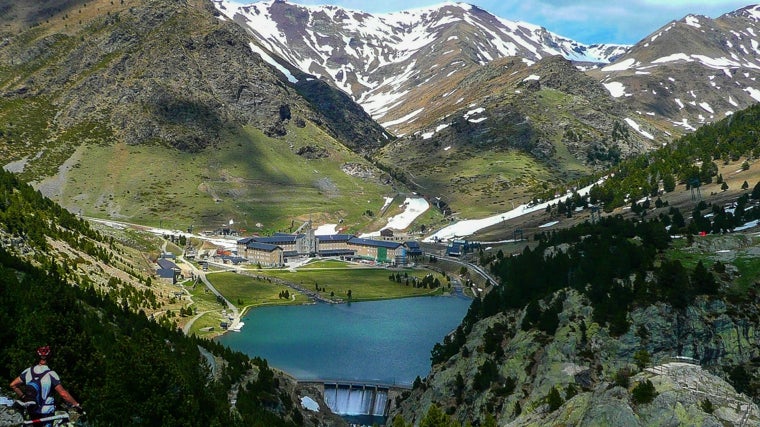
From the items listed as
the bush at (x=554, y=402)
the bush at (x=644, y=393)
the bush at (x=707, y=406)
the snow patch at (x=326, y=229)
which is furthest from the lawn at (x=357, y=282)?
the bush at (x=707, y=406)

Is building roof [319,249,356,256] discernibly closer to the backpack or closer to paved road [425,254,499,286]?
paved road [425,254,499,286]

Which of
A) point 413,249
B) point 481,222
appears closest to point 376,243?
point 413,249

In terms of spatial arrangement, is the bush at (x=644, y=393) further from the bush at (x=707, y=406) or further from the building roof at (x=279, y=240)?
the building roof at (x=279, y=240)

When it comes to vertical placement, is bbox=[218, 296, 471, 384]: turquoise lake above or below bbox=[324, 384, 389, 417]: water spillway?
above

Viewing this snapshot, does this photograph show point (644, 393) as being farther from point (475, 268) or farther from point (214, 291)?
point (475, 268)

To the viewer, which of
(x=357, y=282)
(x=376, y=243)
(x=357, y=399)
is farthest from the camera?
(x=376, y=243)

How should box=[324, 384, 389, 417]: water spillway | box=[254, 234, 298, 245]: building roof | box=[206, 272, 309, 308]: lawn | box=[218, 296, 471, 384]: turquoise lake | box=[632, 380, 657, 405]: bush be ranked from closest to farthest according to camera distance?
box=[632, 380, 657, 405]: bush < box=[324, 384, 389, 417]: water spillway < box=[218, 296, 471, 384]: turquoise lake < box=[206, 272, 309, 308]: lawn < box=[254, 234, 298, 245]: building roof

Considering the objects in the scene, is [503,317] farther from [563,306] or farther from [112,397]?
[112,397]

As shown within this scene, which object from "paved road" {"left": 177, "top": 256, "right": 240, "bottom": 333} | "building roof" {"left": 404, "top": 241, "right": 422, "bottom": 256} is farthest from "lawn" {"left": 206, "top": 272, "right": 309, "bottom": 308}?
"building roof" {"left": 404, "top": 241, "right": 422, "bottom": 256}
